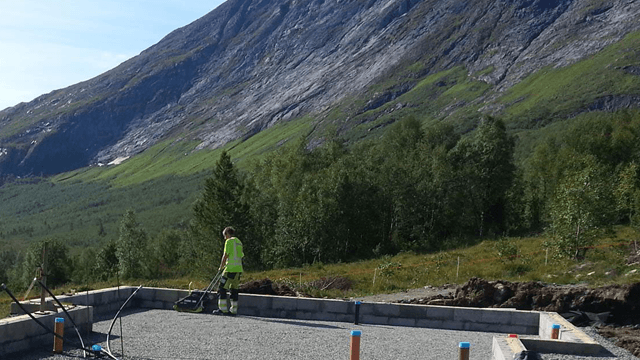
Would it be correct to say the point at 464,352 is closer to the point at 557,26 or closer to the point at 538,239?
the point at 538,239

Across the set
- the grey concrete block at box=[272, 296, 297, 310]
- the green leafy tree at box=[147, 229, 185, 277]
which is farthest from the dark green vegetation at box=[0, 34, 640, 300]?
the grey concrete block at box=[272, 296, 297, 310]

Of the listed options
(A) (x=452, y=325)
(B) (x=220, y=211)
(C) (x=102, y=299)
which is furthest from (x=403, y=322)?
(B) (x=220, y=211)

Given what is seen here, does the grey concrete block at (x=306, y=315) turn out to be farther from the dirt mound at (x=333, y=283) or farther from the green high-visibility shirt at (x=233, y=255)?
the dirt mound at (x=333, y=283)

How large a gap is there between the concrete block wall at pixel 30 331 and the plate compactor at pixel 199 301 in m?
4.10

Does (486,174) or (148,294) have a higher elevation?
(486,174)

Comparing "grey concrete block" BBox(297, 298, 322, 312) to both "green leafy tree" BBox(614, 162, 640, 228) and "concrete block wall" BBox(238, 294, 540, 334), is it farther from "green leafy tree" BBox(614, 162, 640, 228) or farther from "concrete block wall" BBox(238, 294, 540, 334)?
"green leafy tree" BBox(614, 162, 640, 228)

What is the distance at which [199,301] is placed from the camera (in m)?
17.3

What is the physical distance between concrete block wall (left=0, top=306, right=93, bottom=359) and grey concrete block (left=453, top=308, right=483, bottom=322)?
952 centimetres

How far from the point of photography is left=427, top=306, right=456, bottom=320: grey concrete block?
660 inches

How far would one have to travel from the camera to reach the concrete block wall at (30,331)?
11.5 metres

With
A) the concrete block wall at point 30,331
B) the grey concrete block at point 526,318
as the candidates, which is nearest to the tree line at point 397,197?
the grey concrete block at point 526,318

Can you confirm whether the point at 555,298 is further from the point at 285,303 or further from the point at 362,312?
the point at 285,303

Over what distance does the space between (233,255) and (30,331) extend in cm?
560

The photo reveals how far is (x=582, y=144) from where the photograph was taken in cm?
6291
